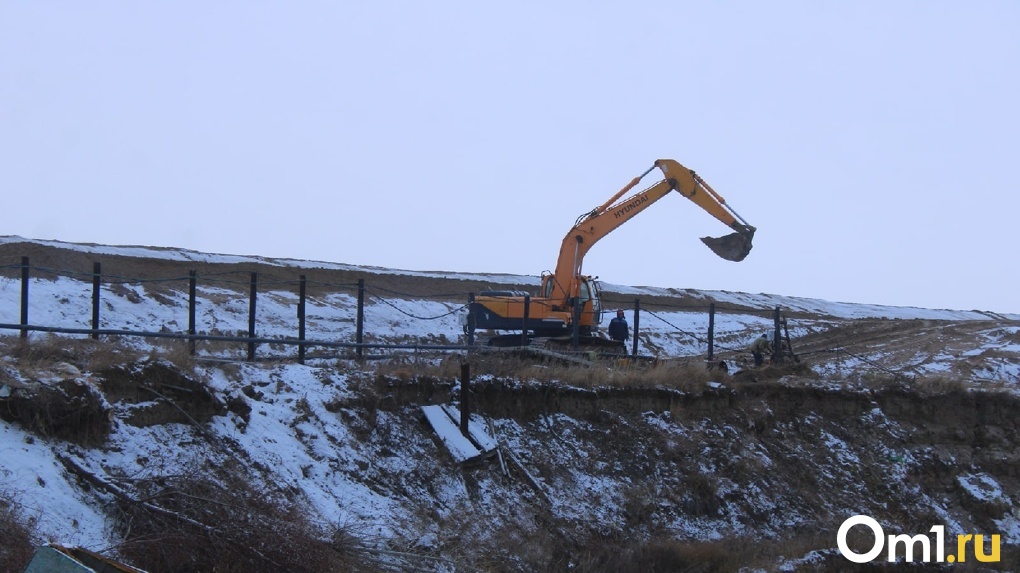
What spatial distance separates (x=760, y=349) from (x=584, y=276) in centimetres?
442

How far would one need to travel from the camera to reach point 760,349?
22891 millimetres

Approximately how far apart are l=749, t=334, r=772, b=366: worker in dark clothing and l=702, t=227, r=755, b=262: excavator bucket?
6.74 ft

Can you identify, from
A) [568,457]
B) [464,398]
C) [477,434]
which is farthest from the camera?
[568,457]

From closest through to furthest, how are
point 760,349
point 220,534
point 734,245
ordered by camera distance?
1. point 220,534
2. point 760,349
3. point 734,245

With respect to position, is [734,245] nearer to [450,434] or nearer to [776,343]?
[776,343]

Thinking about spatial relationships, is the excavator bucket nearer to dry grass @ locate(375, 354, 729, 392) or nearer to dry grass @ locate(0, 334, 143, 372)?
dry grass @ locate(375, 354, 729, 392)

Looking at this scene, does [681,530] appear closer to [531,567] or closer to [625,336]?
[531,567]

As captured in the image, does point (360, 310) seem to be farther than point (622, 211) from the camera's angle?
No

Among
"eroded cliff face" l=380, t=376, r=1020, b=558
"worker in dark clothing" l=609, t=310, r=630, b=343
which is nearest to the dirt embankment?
"eroded cliff face" l=380, t=376, r=1020, b=558

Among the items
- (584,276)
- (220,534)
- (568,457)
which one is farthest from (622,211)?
(220,534)

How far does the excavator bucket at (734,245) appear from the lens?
2405cm

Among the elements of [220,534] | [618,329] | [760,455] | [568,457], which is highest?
[618,329]

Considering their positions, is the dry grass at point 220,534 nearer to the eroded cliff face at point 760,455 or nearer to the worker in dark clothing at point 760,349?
the eroded cliff face at point 760,455

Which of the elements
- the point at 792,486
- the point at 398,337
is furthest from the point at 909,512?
the point at 398,337
